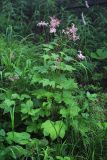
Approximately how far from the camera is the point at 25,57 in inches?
187

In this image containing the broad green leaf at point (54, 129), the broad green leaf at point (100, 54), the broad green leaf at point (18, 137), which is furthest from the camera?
the broad green leaf at point (100, 54)

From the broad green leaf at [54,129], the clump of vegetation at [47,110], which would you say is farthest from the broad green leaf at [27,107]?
the broad green leaf at [54,129]

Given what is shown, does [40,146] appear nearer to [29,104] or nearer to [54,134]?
[54,134]

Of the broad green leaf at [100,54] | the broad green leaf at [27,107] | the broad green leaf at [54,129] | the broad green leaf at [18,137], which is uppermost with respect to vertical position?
the broad green leaf at [100,54]

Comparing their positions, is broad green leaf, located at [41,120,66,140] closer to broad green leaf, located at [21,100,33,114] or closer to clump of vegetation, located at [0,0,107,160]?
clump of vegetation, located at [0,0,107,160]

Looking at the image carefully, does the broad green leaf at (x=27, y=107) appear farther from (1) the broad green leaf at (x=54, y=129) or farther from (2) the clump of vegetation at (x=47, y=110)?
(1) the broad green leaf at (x=54, y=129)

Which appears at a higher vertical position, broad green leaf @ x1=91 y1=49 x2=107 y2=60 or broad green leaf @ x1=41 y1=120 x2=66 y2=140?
broad green leaf @ x1=91 y1=49 x2=107 y2=60

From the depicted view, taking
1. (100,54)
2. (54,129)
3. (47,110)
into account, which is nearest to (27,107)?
(47,110)

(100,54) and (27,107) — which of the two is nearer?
(27,107)

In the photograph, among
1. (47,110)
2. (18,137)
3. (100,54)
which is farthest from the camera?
(100,54)

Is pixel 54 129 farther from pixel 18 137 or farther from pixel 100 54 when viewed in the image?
pixel 100 54

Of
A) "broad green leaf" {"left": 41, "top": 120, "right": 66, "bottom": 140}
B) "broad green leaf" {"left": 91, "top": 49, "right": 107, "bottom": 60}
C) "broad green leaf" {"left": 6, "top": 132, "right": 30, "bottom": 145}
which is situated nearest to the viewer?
"broad green leaf" {"left": 6, "top": 132, "right": 30, "bottom": 145}

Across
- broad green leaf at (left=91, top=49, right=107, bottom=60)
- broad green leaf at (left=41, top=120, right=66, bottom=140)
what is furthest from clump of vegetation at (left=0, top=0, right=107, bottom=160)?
broad green leaf at (left=91, top=49, right=107, bottom=60)

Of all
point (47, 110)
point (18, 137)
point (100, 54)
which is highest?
point (100, 54)
